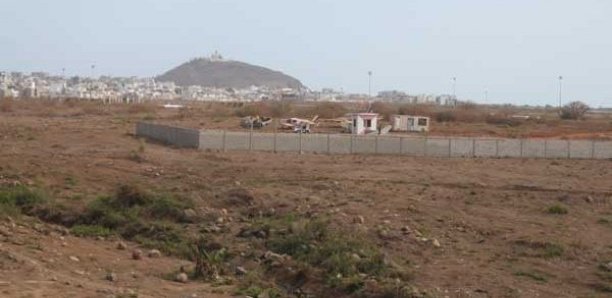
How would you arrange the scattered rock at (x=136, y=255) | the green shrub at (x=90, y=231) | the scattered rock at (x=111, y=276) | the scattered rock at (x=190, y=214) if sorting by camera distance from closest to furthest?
the scattered rock at (x=111, y=276)
the scattered rock at (x=136, y=255)
the green shrub at (x=90, y=231)
the scattered rock at (x=190, y=214)

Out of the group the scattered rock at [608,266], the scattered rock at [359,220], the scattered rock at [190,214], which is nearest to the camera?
the scattered rock at [608,266]

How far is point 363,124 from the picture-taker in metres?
50.5

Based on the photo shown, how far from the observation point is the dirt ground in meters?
12.8

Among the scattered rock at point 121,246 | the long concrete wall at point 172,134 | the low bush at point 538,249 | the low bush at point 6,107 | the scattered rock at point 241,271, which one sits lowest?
the scattered rock at point 241,271

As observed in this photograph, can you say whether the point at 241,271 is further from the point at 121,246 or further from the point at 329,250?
the point at 121,246

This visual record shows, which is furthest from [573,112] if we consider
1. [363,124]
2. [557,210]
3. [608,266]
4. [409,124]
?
[608,266]

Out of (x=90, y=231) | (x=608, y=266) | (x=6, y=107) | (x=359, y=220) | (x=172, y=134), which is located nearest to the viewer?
(x=608, y=266)

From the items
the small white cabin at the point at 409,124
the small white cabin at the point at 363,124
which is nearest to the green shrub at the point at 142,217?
the small white cabin at the point at 363,124

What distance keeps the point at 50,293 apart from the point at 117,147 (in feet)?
83.1

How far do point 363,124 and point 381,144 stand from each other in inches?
513

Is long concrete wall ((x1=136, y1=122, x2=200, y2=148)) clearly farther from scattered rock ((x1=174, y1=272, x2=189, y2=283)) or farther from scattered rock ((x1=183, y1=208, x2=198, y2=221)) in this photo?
scattered rock ((x1=174, y1=272, x2=189, y2=283))

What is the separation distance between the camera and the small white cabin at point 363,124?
49.9m

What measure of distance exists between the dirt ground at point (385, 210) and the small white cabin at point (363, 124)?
13820mm

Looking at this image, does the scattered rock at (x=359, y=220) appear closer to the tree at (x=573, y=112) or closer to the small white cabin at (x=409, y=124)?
the small white cabin at (x=409, y=124)
